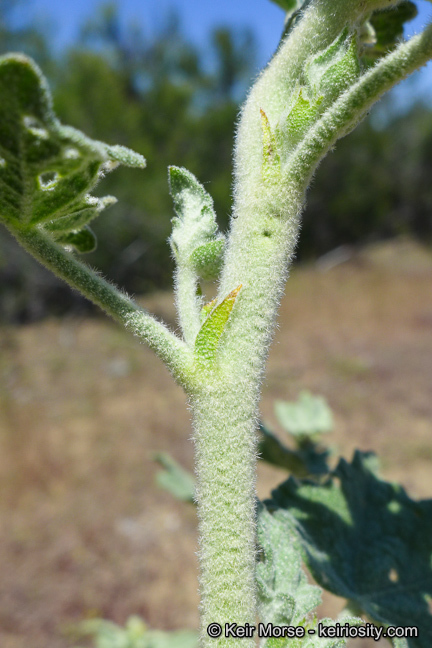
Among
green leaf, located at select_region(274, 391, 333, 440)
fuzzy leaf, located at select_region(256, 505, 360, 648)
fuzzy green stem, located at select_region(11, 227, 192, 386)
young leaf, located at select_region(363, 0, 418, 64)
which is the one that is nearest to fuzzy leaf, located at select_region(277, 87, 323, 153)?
fuzzy green stem, located at select_region(11, 227, 192, 386)

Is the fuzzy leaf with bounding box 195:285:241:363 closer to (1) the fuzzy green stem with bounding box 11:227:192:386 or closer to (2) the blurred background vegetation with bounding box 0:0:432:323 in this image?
(1) the fuzzy green stem with bounding box 11:227:192:386

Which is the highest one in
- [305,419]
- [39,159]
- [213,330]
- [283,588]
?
[305,419]

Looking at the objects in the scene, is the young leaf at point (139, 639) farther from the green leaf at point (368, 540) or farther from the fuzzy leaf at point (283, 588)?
the fuzzy leaf at point (283, 588)

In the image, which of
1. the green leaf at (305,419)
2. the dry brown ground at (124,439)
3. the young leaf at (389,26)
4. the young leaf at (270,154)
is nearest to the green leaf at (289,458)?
the green leaf at (305,419)

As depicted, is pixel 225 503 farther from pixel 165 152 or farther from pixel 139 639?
pixel 165 152

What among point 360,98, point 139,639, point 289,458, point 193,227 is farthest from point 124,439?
point 360,98

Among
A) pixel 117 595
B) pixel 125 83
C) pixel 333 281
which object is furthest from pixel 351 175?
pixel 117 595
